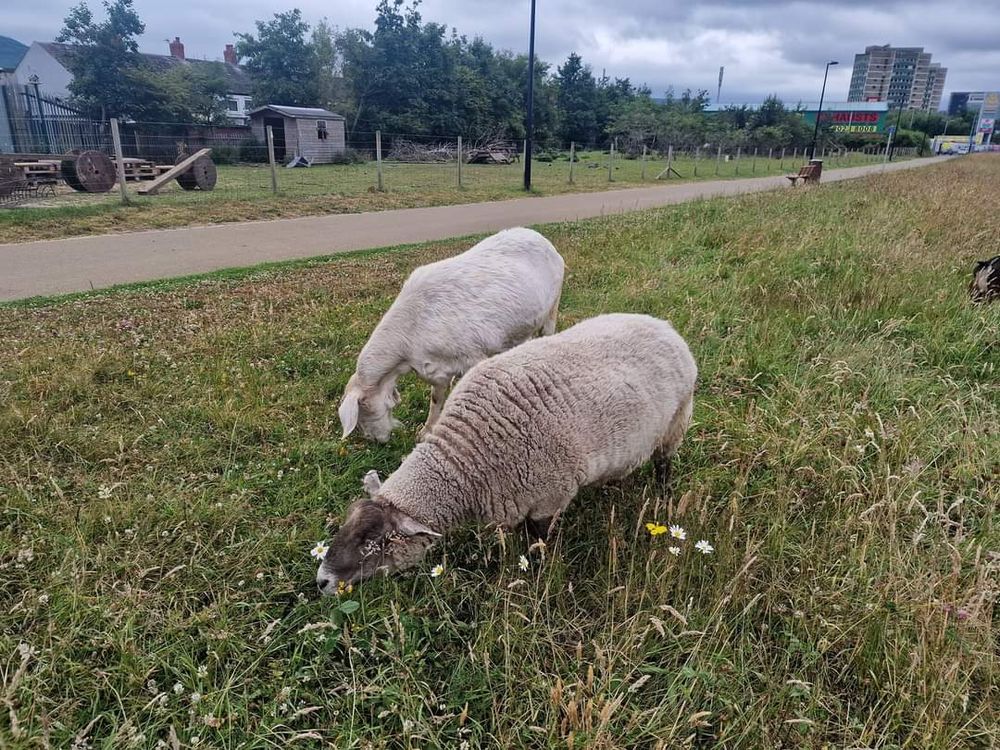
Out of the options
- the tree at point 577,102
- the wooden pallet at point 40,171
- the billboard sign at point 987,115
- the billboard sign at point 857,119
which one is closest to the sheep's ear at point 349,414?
the wooden pallet at point 40,171

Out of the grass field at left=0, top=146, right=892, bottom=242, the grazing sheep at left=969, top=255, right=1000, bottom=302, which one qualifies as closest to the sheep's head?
the grazing sheep at left=969, top=255, right=1000, bottom=302

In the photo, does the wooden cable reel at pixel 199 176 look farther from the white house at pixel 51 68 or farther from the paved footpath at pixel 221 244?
the white house at pixel 51 68

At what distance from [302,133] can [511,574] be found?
123ft

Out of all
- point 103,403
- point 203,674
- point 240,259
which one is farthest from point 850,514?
point 240,259

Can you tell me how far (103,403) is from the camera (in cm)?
466

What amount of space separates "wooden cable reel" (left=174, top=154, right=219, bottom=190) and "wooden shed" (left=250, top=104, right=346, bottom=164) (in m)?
15.5

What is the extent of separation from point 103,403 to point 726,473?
4837mm

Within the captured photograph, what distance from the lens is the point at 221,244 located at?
11453 millimetres

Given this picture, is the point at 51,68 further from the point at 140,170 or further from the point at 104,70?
the point at 140,170

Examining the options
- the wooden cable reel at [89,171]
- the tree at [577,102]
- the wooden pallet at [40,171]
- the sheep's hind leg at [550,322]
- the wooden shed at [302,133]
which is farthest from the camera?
the tree at [577,102]

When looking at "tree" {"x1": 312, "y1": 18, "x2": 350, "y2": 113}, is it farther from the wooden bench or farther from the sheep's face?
the sheep's face

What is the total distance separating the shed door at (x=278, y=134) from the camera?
34562 mm

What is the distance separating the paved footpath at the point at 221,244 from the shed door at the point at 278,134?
860 inches

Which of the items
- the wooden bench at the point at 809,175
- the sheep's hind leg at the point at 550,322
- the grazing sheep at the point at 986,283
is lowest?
the sheep's hind leg at the point at 550,322
